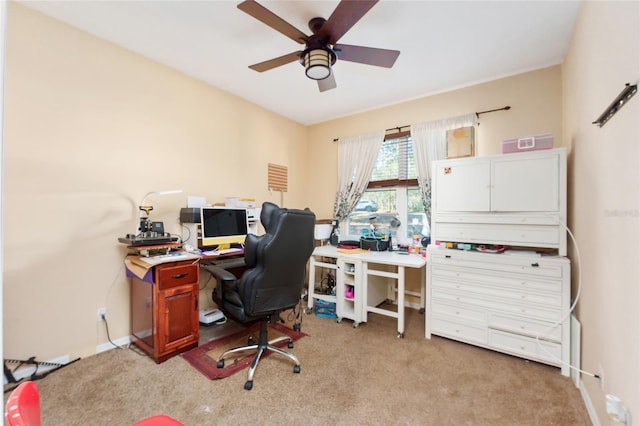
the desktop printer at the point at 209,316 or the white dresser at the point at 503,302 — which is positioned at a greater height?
the white dresser at the point at 503,302

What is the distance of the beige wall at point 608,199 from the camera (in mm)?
1225

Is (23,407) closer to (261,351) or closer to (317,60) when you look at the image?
(261,351)

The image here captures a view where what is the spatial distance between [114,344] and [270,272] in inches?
66.0

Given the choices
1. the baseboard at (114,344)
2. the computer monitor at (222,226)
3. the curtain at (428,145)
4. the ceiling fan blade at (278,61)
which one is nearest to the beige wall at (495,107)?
the curtain at (428,145)

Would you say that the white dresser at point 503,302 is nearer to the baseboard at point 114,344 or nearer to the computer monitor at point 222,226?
the computer monitor at point 222,226

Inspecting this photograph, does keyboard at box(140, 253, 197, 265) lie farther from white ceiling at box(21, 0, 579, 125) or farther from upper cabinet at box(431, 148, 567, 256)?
A: upper cabinet at box(431, 148, 567, 256)

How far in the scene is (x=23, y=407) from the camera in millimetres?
579

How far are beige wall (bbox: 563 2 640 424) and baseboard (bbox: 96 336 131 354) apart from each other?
3.35m

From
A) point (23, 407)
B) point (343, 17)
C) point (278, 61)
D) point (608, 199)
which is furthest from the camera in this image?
point (278, 61)

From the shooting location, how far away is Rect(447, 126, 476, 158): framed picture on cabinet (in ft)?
9.02

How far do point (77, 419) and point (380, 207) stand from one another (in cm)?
343

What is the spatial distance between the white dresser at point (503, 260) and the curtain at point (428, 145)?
1.79 ft

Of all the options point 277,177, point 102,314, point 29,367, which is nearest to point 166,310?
point 102,314

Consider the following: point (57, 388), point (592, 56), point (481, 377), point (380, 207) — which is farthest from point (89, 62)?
point (481, 377)
